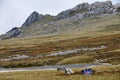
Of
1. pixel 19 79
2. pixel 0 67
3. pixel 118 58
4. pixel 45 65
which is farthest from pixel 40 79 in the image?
pixel 0 67

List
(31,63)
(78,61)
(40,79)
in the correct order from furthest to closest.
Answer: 1. (31,63)
2. (78,61)
3. (40,79)

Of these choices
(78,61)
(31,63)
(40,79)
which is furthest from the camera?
(31,63)

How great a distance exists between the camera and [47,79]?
5456 centimetres

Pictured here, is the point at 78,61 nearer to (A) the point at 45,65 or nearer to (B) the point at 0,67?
(A) the point at 45,65

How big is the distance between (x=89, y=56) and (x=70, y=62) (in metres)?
7.68

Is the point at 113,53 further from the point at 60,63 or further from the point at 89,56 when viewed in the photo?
the point at 60,63

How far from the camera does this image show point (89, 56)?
105m

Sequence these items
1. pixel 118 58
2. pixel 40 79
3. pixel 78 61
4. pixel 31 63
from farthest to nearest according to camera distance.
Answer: pixel 31 63 → pixel 78 61 → pixel 118 58 → pixel 40 79

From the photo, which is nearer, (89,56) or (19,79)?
(19,79)

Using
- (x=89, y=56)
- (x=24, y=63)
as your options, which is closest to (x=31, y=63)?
(x=24, y=63)

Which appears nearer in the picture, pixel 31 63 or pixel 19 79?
pixel 19 79

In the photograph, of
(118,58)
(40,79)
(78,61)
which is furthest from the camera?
(78,61)

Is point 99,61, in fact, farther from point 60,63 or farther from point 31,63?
point 31,63

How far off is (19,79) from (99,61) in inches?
1783
